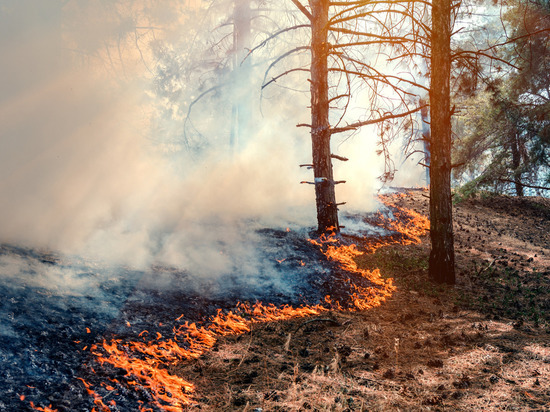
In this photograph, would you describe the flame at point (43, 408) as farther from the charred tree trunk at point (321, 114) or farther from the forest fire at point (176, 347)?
the charred tree trunk at point (321, 114)

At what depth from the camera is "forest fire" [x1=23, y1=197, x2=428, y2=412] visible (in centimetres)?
351

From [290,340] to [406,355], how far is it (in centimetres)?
155

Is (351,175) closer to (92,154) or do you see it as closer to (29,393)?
(92,154)

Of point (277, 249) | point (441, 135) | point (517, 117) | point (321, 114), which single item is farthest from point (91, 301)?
point (517, 117)

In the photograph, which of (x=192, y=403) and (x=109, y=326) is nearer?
(x=192, y=403)

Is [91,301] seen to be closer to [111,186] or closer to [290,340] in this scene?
[290,340]

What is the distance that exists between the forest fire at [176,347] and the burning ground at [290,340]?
2 cm

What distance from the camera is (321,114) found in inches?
349

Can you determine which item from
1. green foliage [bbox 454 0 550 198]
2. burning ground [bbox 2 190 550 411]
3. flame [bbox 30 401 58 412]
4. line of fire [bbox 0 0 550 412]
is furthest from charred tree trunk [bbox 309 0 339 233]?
flame [bbox 30 401 58 412]

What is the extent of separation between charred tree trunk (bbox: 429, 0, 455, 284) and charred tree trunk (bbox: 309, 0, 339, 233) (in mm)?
2453

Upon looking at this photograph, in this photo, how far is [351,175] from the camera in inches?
617

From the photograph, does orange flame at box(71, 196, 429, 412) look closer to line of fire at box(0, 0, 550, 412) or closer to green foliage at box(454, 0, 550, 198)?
line of fire at box(0, 0, 550, 412)

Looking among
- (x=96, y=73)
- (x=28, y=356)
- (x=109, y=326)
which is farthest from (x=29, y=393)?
(x=96, y=73)

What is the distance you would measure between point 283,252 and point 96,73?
14915mm
